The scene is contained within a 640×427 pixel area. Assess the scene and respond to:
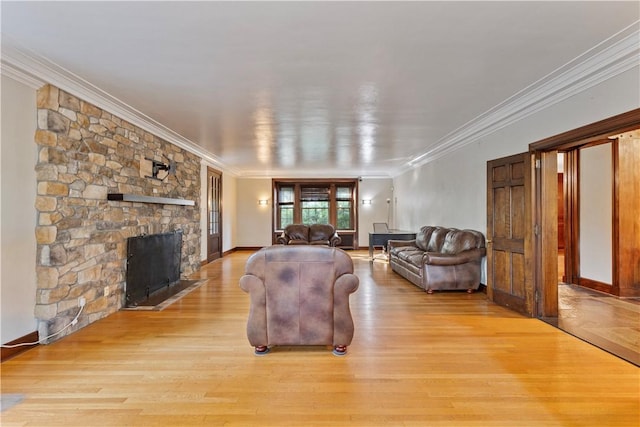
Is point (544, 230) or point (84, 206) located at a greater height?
point (84, 206)

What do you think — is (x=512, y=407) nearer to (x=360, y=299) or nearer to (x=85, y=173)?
(x=360, y=299)

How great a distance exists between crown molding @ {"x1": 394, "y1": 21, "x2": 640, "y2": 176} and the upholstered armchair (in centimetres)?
270

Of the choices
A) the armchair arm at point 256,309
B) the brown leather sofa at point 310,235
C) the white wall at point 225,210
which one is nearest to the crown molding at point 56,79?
the armchair arm at point 256,309

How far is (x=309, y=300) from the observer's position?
2861mm

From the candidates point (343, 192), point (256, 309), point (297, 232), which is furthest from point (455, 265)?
point (343, 192)

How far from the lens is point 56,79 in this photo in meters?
3.17

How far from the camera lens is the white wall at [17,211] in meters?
2.79

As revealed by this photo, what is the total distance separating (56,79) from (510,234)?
532 cm

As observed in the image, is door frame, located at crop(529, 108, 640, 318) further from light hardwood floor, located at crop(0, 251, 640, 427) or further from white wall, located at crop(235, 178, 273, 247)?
white wall, located at crop(235, 178, 273, 247)

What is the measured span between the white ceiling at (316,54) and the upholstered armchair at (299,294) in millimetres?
1692

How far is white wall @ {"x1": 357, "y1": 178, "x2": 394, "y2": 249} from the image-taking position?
10914mm

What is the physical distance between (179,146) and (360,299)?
13.9 ft

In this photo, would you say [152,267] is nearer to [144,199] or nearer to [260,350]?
[144,199]

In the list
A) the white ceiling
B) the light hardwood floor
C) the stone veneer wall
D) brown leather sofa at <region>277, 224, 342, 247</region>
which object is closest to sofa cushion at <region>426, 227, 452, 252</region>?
the white ceiling
